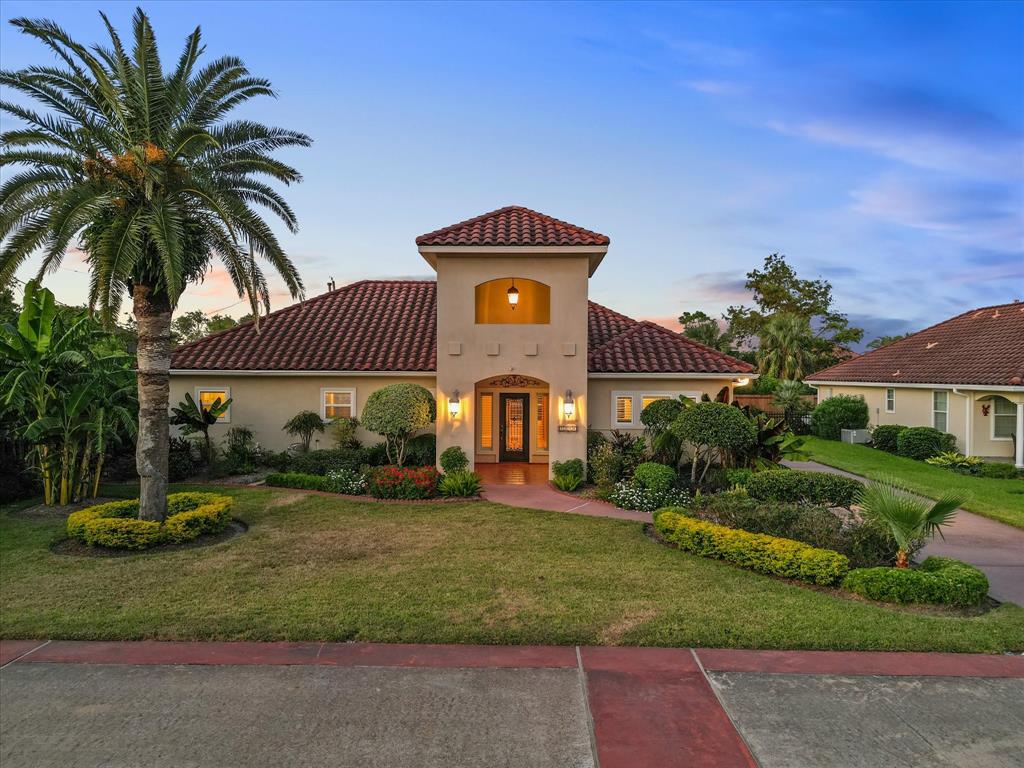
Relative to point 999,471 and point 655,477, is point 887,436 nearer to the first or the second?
point 999,471

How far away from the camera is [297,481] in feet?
49.2

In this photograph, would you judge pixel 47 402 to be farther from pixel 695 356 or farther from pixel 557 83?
pixel 695 356

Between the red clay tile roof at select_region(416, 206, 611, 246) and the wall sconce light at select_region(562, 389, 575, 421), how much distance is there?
379 cm

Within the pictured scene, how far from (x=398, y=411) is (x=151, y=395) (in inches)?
225

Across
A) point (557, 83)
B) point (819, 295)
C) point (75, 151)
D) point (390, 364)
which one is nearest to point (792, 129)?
point (557, 83)

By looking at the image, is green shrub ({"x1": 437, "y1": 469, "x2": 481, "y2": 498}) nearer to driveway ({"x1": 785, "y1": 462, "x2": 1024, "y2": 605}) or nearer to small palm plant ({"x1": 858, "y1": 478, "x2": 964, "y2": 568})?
small palm plant ({"x1": 858, "y1": 478, "x2": 964, "y2": 568})

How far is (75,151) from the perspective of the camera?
33.9ft

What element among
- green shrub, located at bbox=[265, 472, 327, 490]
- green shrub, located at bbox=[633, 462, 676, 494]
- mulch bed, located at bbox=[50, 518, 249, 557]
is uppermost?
green shrub, located at bbox=[633, 462, 676, 494]

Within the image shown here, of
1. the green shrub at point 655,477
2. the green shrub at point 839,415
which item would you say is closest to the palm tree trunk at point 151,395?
the green shrub at point 655,477

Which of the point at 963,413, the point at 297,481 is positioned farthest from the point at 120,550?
the point at 963,413

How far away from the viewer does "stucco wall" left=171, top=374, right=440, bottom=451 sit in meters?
17.5

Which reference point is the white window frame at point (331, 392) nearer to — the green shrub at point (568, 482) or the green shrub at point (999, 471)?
the green shrub at point (568, 482)

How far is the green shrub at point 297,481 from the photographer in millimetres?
14898

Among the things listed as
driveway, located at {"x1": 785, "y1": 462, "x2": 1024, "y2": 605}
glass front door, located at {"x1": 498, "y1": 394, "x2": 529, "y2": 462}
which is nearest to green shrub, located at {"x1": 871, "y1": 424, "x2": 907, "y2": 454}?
driveway, located at {"x1": 785, "y1": 462, "x2": 1024, "y2": 605}
